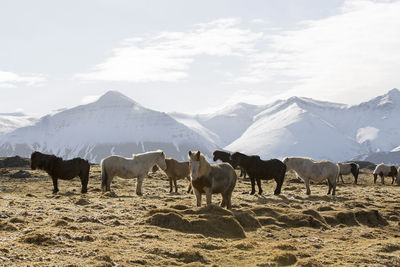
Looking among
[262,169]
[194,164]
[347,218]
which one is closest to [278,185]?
[262,169]

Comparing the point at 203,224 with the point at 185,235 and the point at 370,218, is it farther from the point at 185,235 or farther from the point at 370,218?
the point at 370,218

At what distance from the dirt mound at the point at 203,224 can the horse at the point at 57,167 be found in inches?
461

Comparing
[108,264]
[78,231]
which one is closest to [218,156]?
[78,231]

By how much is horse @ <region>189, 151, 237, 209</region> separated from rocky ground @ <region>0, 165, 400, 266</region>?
4.12 ft

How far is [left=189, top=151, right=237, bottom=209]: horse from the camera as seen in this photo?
18828mm

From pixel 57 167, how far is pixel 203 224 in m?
13.8

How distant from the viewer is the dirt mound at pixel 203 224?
1584 cm

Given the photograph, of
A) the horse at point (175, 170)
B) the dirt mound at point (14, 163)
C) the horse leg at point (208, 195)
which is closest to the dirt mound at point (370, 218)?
the horse leg at point (208, 195)

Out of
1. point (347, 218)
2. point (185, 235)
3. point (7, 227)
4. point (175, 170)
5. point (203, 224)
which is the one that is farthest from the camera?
point (175, 170)

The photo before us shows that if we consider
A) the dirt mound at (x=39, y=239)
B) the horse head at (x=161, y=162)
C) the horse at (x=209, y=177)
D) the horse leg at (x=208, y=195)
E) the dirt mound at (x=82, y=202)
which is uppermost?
the horse head at (x=161, y=162)

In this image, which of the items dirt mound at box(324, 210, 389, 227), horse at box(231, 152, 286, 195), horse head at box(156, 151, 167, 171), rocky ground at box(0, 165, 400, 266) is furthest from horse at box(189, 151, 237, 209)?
horse head at box(156, 151, 167, 171)

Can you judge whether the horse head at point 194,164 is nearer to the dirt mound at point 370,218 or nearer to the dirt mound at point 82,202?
the dirt mound at point 82,202

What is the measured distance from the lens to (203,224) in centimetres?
1625

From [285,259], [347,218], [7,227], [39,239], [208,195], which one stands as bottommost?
[285,259]
